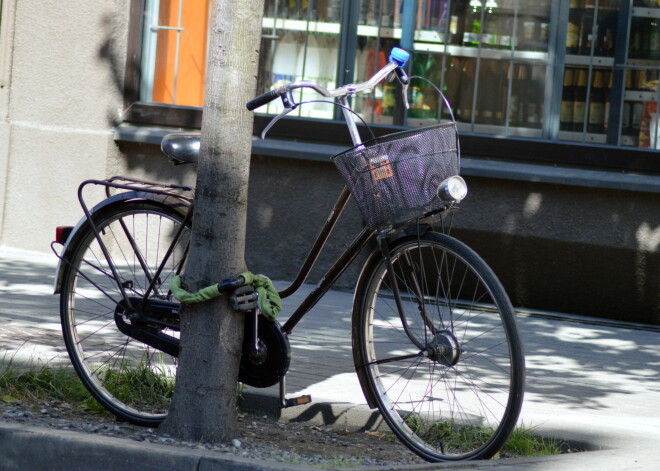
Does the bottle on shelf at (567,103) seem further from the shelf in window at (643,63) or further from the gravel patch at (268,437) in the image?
the gravel patch at (268,437)

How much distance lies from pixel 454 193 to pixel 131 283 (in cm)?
153

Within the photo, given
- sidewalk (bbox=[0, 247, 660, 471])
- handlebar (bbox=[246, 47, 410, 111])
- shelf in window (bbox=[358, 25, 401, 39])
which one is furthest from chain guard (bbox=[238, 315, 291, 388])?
shelf in window (bbox=[358, 25, 401, 39])

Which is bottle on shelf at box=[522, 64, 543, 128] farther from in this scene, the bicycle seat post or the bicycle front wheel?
the bicycle seat post

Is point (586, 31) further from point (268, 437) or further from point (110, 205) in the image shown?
point (268, 437)

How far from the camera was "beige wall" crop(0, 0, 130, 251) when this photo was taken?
8.74 meters

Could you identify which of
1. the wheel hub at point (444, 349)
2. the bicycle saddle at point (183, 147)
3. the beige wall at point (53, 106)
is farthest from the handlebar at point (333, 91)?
the beige wall at point (53, 106)

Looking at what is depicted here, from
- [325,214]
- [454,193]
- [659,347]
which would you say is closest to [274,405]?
[454,193]

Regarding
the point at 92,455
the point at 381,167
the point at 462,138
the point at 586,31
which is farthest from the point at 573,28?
the point at 92,455

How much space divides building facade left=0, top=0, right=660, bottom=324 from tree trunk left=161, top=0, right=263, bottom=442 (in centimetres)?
404

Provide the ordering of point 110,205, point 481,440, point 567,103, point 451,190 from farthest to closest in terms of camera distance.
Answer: point 567,103
point 110,205
point 481,440
point 451,190

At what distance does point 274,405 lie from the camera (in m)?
4.56

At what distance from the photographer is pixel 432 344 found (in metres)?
3.92

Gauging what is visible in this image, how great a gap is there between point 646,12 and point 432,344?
4.64 meters

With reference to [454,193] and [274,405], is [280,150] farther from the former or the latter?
[454,193]
